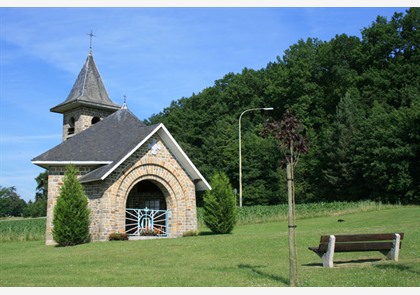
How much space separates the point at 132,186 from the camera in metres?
21.4

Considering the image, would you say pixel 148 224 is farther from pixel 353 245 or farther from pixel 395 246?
pixel 395 246

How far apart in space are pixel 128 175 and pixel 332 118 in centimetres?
4212

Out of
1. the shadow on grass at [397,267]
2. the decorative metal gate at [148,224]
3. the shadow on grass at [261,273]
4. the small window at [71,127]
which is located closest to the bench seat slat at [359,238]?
the shadow on grass at [397,267]

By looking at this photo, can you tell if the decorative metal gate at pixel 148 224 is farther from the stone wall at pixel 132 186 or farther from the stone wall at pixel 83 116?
the stone wall at pixel 83 116

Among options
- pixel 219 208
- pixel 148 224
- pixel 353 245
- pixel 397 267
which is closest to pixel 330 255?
pixel 353 245

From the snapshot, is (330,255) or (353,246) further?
(353,246)

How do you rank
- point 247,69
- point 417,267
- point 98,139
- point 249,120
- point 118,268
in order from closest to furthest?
1. point 417,267
2. point 118,268
3. point 98,139
4. point 249,120
5. point 247,69

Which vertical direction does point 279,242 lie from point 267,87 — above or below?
below

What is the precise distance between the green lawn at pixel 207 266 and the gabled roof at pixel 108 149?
440 centimetres

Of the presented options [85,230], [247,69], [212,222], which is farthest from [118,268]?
[247,69]

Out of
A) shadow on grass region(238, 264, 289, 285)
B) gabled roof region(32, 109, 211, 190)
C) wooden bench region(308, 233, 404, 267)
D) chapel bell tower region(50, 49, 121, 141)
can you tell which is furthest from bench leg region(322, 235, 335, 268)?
chapel bell tower region(50, 49, 121, 141)

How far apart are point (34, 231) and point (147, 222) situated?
353 inches

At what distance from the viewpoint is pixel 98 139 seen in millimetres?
24062
